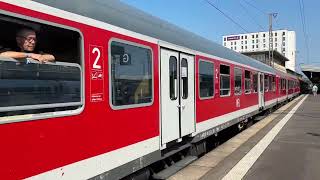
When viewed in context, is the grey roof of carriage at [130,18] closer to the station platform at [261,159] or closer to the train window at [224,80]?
the train window at [224,80]

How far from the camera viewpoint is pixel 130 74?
19.8 ft

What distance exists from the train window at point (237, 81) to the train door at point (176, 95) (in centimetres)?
515

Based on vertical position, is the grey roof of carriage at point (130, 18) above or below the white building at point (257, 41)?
below

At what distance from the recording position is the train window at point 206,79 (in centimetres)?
973

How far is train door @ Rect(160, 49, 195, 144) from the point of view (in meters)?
7.34

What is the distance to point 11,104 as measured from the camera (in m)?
3.71

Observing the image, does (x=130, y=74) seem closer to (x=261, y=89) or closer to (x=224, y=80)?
(x=224, y=80)

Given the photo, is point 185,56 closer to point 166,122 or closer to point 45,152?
point 166,122

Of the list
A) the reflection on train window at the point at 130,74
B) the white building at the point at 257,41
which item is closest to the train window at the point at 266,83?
the reflection on train window at the point at 130,74

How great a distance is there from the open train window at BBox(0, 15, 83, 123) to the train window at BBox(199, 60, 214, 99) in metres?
5.29

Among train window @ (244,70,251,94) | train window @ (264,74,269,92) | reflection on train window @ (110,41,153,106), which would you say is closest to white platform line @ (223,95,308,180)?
train window @ (244,70,251,94)

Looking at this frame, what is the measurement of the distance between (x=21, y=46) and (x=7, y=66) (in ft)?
1.15

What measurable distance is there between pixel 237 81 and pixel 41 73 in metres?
10.7

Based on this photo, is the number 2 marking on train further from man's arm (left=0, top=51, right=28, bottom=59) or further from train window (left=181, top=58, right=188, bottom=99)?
train window (left=181, top=58, right=188, bottom=99)
